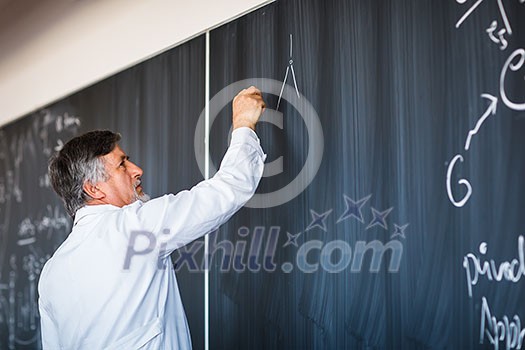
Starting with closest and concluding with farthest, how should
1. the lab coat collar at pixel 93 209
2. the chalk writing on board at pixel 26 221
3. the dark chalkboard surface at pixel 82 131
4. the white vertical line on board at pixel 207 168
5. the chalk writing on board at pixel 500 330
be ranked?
1. the chalk writing on board at pixel 500 330
2. the lab coat collar at pixel 93 209
3. the white vertical line on board at pixel 207 168
4. the dark chalkboard surface at pixel 82 131
5. the chalk writing on board at pixel 26 221

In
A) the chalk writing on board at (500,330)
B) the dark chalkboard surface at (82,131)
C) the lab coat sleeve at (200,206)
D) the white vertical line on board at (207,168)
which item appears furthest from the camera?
the dark chalkboard surface at (82,131)

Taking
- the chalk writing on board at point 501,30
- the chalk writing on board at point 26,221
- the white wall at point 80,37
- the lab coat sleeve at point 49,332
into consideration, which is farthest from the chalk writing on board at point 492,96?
the chalk writing on board at point 26,221

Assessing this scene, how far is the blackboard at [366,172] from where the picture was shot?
1.24 m

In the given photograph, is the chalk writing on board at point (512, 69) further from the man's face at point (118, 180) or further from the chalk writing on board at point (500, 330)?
the man's face at point (118, 180)

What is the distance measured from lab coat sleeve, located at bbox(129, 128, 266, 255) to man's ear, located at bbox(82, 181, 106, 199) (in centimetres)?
16

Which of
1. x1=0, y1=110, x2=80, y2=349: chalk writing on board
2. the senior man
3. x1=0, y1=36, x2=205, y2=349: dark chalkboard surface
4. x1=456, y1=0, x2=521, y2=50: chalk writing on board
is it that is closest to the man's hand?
the senior man

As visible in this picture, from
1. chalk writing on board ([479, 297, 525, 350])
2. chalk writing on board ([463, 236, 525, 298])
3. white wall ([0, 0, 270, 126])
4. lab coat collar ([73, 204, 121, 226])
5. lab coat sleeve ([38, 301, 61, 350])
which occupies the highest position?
white wall ([0, 0, 270, 126])

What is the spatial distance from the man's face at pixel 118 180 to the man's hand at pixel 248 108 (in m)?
0.26

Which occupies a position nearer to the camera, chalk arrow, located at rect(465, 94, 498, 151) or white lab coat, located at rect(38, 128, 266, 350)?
chalk arrow, located at rect(465, 94, 498, 151)

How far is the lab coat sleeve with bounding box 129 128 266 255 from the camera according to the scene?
1414 millimetres

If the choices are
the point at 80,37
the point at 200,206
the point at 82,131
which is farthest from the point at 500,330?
the point at 80,37

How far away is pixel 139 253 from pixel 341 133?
0.50 meters

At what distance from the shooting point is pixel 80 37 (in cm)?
283

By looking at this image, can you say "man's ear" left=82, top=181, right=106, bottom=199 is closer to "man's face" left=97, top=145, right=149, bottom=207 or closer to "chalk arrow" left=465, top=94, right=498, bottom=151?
"man's face" left=97, top=145, right=149, bottom=207
